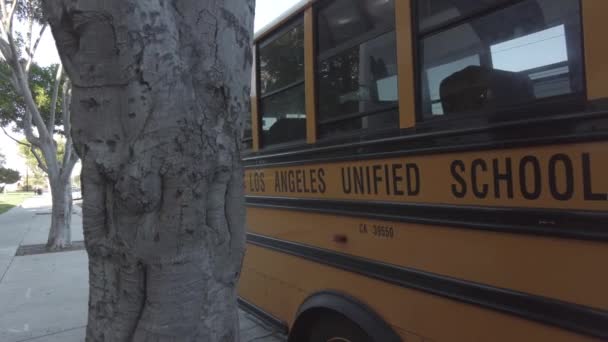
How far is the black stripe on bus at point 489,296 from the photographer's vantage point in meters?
1.30

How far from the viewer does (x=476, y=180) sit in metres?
1.61

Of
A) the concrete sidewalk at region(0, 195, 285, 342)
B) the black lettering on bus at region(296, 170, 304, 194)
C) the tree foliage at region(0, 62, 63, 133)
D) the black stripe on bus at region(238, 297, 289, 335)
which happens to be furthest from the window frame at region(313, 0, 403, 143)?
the tree foliage at region(0, 62, 63, 133)

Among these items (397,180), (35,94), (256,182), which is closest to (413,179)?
(397,180)

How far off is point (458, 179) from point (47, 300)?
608 centimetres

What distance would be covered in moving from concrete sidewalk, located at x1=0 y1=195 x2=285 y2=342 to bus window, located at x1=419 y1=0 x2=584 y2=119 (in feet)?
7.51

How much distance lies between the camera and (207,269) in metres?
1.80

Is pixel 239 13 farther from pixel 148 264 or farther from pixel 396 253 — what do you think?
pixel 396 253

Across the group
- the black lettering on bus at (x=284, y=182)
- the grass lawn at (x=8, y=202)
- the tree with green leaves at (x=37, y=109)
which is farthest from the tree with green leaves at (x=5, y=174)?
the black lettering on bus at (x=284, y=182)

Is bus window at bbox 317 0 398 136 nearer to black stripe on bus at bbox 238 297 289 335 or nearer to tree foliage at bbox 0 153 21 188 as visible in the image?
black stripe on bus at bbox 238 297 289 335

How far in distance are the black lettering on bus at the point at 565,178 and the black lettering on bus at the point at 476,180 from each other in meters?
0.23

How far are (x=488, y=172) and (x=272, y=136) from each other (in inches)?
75.6

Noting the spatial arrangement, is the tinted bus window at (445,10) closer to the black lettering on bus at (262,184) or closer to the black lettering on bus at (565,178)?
the black lettering on bus at (565,178)

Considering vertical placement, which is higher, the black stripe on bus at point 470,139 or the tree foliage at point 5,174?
the tree foliage at point 5,174

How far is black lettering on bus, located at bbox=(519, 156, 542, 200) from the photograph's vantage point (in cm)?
141
